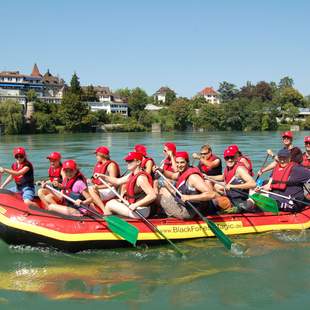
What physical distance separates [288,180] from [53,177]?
3965mm

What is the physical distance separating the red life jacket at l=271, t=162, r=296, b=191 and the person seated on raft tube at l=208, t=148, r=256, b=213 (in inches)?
21.9

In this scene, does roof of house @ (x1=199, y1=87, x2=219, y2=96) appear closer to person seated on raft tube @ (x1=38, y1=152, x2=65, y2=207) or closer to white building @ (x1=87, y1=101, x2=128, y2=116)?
white building @ (x1=87, y1=101, x2=128, y2=116)

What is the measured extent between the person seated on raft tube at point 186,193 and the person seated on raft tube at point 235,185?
1.62ft

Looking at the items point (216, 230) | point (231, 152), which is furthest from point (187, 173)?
point (231, 152)

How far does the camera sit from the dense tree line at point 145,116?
66.1 metres

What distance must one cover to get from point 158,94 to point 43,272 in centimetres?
13240

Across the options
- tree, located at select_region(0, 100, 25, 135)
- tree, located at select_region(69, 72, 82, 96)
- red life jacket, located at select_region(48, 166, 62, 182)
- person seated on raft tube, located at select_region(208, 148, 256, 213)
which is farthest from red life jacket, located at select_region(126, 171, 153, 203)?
tree, located at select_region(69, 72, 82, 96)

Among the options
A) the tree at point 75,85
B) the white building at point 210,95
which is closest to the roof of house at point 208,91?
the white building at point 210,95

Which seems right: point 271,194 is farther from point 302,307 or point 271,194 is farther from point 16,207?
point 16,207

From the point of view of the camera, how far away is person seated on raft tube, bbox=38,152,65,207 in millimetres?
7557

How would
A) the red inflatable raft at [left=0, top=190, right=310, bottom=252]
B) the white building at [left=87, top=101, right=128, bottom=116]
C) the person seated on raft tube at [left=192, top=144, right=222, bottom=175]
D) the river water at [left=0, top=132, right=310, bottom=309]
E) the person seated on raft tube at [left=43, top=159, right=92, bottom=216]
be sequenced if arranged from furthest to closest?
1. the white building at [left=87, top=101, right=128, bottom=116]
2. the person seated on raft tube at [left=192, top=144, right=222, bottom=175]
3. the person seated on raft tube at [left=43, top=159, right=92, bottom=216]
4. the red inflatable raft at [left=0, top=190, right=310, bottom=252]
5. the river water at [left=0, top=132, right=310, bottom=309]

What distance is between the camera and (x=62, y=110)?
74188 mm

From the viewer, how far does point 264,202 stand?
310 inches

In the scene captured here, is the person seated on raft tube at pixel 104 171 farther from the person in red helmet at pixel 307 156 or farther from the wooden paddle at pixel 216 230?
the person in red helmet at pixel 307 156
